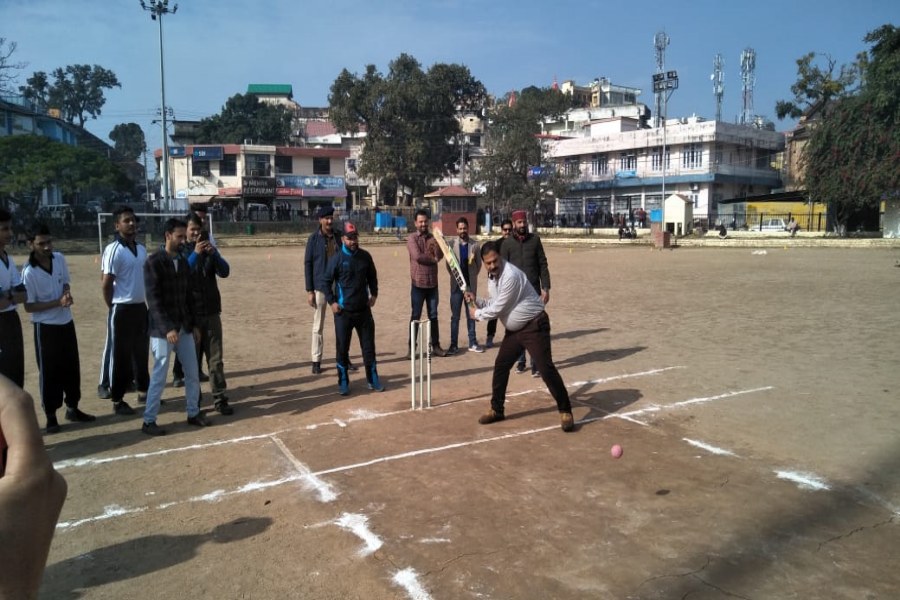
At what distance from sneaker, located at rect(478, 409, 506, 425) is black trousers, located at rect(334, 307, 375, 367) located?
186 centimetres

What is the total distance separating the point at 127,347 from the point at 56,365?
78 cm

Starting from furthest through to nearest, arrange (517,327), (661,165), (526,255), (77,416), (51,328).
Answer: (661,165), (526,255), (77,416), (51,328), (517,327)

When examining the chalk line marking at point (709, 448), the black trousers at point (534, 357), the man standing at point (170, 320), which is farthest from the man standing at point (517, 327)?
the man standing at point (170, 320)

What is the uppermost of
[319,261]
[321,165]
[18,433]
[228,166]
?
[321,165]

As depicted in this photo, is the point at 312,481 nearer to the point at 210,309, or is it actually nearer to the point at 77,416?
the point at 210,309

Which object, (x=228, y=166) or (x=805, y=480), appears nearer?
(x=805, y=480)

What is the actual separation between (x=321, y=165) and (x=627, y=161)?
30034mm

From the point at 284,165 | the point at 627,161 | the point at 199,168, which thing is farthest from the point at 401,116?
the point at 627,161

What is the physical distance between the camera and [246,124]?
75.2 metres

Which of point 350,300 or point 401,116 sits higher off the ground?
point 401,116

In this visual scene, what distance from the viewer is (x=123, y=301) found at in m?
7.13

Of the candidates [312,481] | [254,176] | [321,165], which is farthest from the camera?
[321,165]

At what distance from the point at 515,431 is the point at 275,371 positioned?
4146mm

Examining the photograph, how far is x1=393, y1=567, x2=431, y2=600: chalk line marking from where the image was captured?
347 cm
